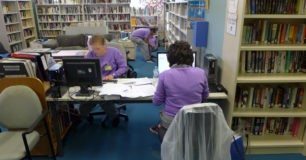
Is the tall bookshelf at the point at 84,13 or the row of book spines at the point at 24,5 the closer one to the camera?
the row of book spines at the point at 24,5

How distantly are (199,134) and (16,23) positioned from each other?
7985 millimetres

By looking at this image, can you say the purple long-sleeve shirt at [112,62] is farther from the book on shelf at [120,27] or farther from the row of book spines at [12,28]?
the book on shelf at [120,27]

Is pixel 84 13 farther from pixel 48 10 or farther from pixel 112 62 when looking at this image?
pixel 112 62

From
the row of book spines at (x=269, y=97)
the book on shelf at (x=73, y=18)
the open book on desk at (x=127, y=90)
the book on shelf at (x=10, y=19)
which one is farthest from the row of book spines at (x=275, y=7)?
the book on shelf at (x=73, y=18)

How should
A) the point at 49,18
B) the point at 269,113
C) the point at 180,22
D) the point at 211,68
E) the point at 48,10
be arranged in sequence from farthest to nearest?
1. the point at 49,18
2. the point at 48,10
3. the point at 180,22
4. the point at 211,68
5. the point at 269,113

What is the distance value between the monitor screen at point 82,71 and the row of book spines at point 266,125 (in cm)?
165

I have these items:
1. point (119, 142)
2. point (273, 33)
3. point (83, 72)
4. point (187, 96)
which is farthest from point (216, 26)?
point (119, 142)

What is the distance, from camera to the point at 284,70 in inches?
92.1

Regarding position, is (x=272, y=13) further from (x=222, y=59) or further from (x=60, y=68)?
(x=60, y=68)

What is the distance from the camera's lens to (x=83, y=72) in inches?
88.3

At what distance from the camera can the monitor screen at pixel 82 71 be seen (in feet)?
7.26

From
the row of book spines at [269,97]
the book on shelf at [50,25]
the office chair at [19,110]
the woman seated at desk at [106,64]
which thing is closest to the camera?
the office chair at [19,110]

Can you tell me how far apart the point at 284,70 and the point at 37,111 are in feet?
8.39

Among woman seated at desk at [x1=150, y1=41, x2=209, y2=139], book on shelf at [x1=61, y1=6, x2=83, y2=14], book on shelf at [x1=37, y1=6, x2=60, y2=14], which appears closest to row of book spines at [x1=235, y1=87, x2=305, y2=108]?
woman seated at desk at [x1=150, y1=41, x2=209, y2=139]
